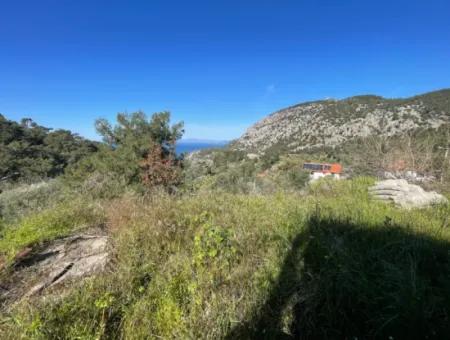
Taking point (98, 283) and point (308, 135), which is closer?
point (98, 283)

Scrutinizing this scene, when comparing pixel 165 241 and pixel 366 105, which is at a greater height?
pixel 366 105

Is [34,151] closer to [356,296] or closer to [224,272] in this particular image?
[224,272]

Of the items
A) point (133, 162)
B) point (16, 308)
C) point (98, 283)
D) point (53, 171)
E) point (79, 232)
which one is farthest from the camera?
point (53, 171)

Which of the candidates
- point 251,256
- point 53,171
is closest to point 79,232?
point 251,256

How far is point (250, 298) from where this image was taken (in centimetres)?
184

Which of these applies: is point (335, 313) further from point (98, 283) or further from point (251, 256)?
point (98, 283)

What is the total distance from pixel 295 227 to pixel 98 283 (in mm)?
2205

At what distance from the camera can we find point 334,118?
4484cm

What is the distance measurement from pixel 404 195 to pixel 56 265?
599cm

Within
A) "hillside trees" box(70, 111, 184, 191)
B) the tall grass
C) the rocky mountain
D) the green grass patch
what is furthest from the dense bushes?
the rocky mountain

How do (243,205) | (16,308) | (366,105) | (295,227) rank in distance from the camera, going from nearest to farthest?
(16,308) < (295,227) < (243,205) < (366,105)

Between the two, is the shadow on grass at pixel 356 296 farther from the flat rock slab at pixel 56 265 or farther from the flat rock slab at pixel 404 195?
the flat rock slab at pixel 404 195

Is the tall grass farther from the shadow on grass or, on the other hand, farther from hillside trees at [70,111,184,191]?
hillside trees at [70,111,184,191]

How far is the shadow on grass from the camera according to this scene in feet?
4.98
